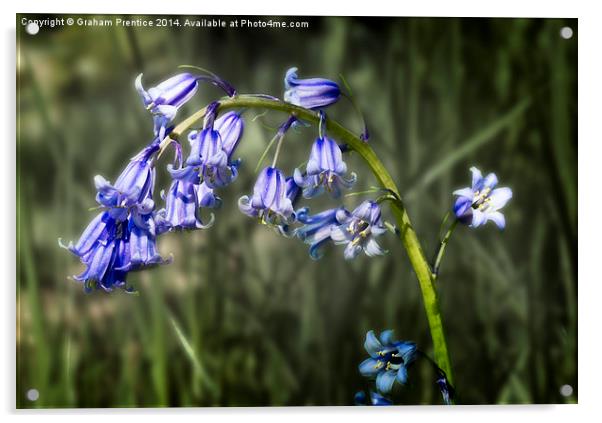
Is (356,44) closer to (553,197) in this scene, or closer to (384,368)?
(553,197)

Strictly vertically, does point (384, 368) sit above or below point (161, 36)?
below

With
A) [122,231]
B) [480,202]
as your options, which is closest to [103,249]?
[122,231]

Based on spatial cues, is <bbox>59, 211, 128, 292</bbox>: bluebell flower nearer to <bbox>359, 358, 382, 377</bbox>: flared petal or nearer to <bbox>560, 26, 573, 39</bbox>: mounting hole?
<bbox>359, 358, 382, 377</bbox>: flared petal

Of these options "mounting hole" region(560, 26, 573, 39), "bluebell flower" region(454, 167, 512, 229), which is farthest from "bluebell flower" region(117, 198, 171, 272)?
"mounting hole" region(560, 26, 573, 39)

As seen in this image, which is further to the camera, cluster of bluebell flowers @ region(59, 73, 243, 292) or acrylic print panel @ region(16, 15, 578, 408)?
acrylic print panel @ region(16, 15, 578, 408)

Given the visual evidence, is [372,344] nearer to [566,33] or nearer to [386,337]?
[386,337]

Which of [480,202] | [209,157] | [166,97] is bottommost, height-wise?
[480,202]
